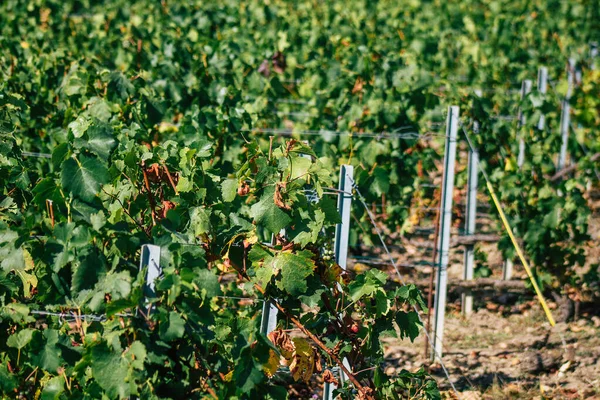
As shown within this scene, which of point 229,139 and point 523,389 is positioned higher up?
point 229,139

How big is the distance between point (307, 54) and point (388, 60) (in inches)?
58.1

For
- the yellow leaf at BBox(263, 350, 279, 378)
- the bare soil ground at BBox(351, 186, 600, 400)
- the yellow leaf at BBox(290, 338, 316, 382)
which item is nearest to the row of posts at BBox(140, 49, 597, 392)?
the bare soil ground at BBox(351, 186, 600, 400)

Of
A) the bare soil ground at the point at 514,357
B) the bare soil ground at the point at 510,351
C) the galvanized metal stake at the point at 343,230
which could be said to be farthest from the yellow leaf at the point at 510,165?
the galvanized metal stake at the point at 343,230

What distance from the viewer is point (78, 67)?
5.55 metres

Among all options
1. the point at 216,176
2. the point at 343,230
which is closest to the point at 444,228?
the point at 343,230

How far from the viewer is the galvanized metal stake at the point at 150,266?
9.51ft

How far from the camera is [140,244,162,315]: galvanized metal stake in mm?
2898

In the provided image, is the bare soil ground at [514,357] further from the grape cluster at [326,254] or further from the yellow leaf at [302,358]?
the yellow leaf at [302,358]

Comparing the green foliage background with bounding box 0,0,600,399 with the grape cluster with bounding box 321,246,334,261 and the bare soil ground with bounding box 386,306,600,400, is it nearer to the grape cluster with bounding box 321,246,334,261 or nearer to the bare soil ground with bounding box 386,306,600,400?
the grape cluster with bounding box 321,246,334,261

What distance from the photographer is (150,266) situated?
2906 mm

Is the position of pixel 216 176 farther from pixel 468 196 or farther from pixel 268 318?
pixel 468 196

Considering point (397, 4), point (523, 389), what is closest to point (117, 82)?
point (523, 389)

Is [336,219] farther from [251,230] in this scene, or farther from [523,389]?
[523,389]

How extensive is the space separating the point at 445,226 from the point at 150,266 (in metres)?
2.73
